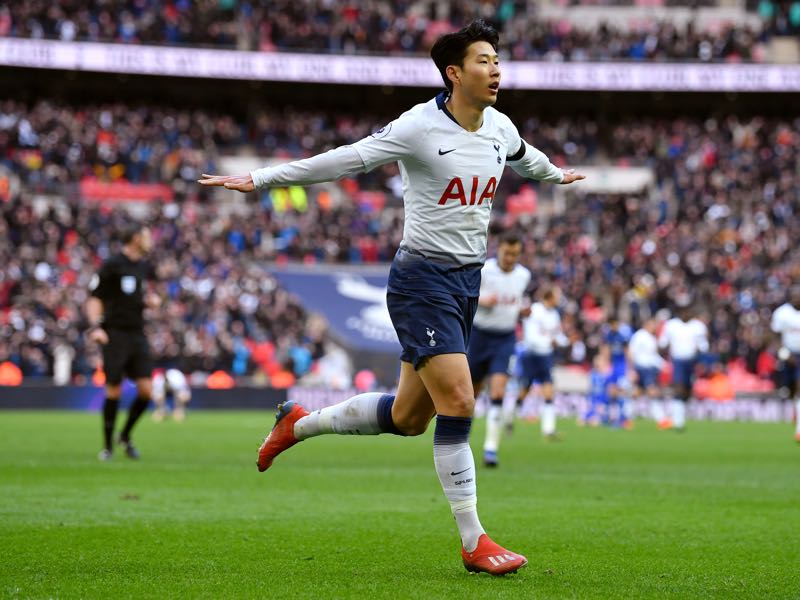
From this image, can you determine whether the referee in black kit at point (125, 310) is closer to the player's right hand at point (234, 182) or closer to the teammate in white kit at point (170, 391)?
the player's right hand at point (234, 182)

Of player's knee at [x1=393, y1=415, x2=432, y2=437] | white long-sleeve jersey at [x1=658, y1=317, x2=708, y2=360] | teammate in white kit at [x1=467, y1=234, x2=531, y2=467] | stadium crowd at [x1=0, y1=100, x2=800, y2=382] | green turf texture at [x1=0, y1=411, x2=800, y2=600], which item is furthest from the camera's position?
stadium crowd at [x1=0, y1=100, x2=800, y2=382]

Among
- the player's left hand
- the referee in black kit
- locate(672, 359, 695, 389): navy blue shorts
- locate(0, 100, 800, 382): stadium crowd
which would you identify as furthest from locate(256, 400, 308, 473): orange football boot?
locate(0, 100, 800, 382): stadium crowd

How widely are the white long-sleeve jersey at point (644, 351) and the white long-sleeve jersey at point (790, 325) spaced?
7.39 m

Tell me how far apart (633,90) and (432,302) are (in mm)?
41264

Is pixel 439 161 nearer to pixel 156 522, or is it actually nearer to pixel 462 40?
pixel 462 40

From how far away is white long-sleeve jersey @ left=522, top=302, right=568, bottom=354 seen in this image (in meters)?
20.0

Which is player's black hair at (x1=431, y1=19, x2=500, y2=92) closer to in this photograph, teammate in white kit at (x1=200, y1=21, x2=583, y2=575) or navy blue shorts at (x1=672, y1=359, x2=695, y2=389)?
teammate in white kit at (x1=200, y1=21, x2=583, y2=575)

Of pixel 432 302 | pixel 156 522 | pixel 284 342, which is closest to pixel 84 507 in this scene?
pixel 156 522

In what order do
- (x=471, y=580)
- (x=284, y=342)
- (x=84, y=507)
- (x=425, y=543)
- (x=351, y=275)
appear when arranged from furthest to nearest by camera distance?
1. (x=351, y=275)
2. (x=284, y=342)
3. (x=84, y=507)
4. (x=425, y=543)
5. (x=471, y=580)

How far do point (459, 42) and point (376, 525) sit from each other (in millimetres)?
3364

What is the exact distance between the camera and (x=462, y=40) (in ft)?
21.3

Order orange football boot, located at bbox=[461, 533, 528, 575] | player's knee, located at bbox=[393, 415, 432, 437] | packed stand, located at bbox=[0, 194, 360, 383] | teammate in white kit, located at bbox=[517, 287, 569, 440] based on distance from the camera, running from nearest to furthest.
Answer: orange football boot, located at bbox=[461, 533, 528, 575] < player's knee, located at bbox=[393, 415, 432, 437] < teammate in white kit, located at bbox=[517, 287, 569, 440] < packed stand, located at bbox=[0, 194, 360, 383]

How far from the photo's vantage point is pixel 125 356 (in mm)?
13641

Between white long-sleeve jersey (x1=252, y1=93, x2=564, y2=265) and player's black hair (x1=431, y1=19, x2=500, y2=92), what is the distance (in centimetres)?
18
